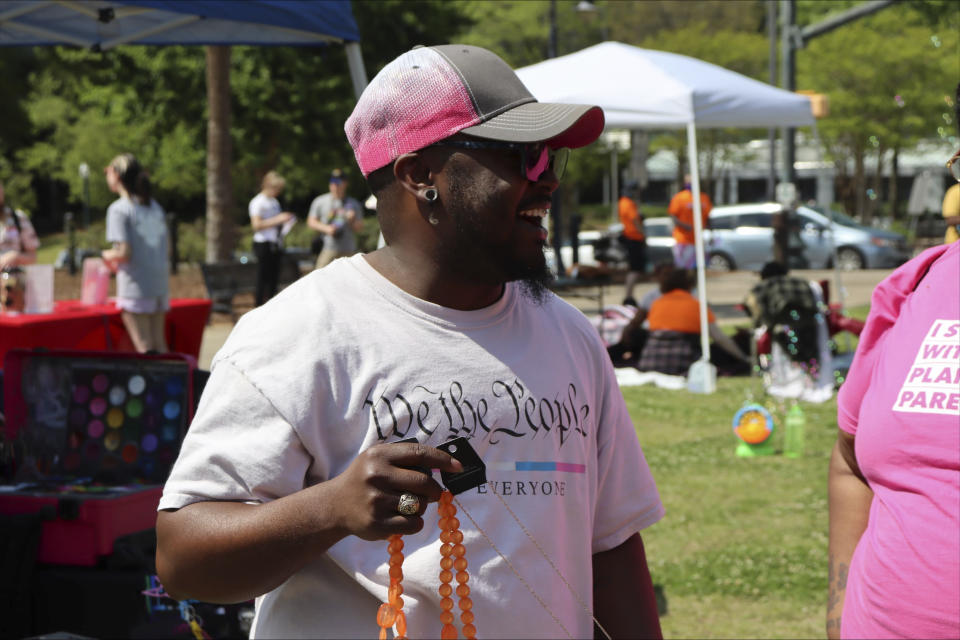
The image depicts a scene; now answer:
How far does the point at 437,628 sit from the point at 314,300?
20.5 inches

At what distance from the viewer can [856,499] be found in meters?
2.20

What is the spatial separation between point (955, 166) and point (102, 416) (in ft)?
9.50

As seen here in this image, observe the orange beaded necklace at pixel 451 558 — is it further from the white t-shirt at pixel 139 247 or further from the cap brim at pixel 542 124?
the white t-shirt at pixel 139 247

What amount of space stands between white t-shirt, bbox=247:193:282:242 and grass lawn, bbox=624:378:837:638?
6.70 metres

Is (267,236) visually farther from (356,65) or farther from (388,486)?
(388,486)

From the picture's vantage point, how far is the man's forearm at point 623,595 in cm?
197

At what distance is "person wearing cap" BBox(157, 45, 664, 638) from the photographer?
1.63 metres

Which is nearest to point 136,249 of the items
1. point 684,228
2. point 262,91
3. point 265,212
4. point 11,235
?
point 11,235

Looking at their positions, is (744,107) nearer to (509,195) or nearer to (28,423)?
(28,423)

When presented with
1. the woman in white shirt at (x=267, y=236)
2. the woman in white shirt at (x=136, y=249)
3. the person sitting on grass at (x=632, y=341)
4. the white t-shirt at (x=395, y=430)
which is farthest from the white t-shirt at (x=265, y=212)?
the white t-shirt at (x=395, y=430)

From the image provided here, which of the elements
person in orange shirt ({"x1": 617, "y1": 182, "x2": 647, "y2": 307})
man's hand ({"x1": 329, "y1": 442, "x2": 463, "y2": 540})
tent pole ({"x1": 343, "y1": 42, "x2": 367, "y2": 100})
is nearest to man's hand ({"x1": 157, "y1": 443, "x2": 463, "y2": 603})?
man's hand ({"x1": 329, "y1": 442, "x2": 463, "y2": 540})

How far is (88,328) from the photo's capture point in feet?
27.2

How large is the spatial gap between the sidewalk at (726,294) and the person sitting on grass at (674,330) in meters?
3.45

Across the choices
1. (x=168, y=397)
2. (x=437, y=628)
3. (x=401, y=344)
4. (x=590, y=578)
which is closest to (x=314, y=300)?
(x=401, y=344)
